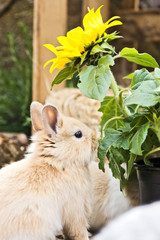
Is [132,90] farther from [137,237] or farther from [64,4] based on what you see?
[64,4]

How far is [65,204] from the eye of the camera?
129cm

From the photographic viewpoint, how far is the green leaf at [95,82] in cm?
116

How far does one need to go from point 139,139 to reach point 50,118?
1.13 ft

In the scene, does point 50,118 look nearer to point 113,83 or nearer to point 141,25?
point 113,83

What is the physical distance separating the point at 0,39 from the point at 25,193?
4.31 m

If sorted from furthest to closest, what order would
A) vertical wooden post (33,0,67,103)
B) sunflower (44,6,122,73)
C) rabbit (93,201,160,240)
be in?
vertical wooden post (33,0,67,103)
sunflower (44,6,122,73)
rabbit (93,201,160,240)

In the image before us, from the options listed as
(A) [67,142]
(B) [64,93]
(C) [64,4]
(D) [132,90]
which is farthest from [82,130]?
(C) [64,4]

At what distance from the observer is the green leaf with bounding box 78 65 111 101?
1.16m

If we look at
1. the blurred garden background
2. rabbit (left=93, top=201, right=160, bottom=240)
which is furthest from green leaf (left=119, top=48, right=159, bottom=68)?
the blurred garden background

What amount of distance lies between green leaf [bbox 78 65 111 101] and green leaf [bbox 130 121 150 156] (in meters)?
0.18

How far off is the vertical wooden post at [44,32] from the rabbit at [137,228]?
2.17m

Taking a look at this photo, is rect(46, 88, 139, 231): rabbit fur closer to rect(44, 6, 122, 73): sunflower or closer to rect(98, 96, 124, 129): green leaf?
rect(98, 96, 124, 129): green leaf

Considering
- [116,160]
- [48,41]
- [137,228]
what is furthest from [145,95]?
[48,41]

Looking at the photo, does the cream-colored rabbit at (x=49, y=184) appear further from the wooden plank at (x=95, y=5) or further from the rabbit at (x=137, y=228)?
the wooden plank at (x=95, y=5)
